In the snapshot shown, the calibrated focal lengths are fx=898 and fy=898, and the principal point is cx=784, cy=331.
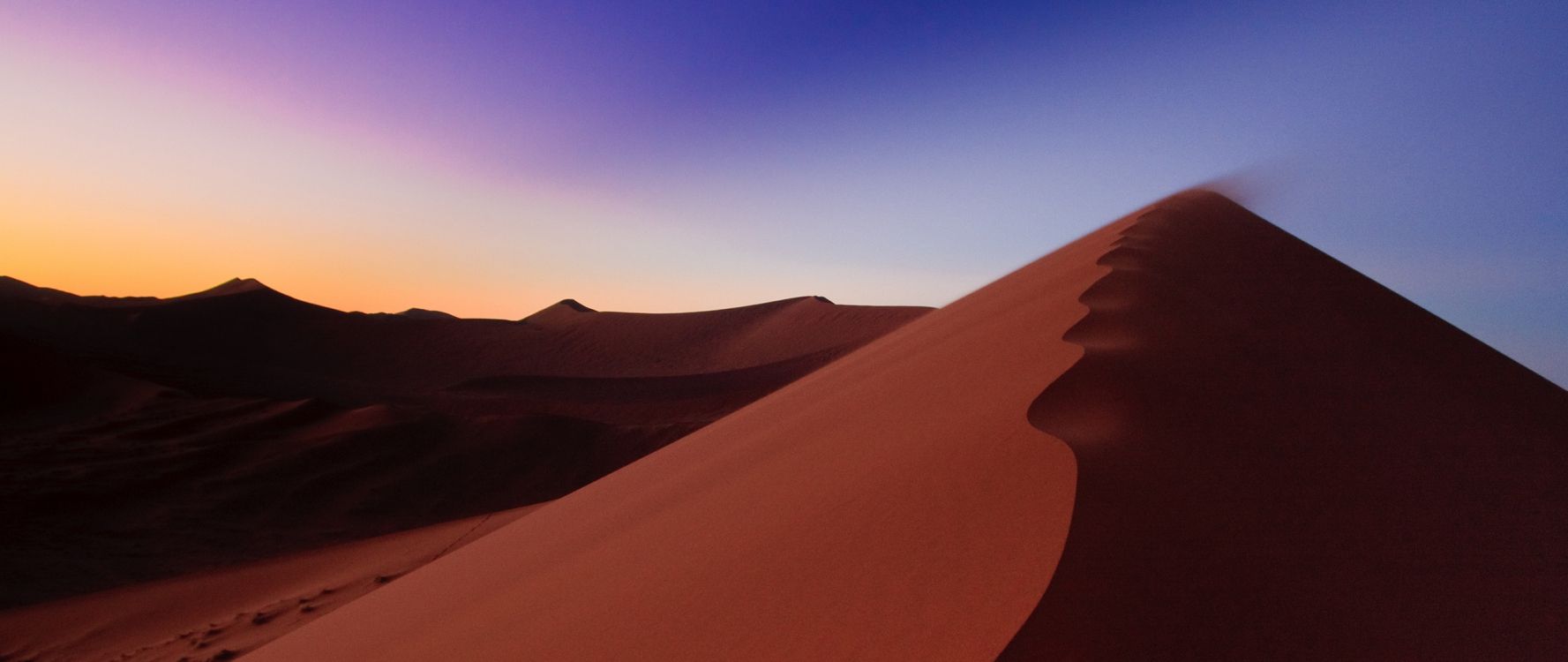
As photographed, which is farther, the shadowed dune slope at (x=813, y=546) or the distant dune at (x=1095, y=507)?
the shadowed dune slope at (x=813, y=546)

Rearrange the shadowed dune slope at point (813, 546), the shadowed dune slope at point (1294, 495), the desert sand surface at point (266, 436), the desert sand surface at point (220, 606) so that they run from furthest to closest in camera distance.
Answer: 1. the desert sand surface at point (266, 436)
2. the desert sand surface at point (220, 606)
3. the shadowed dune slope at point (813, 546)
4. the shadowed dune slope at point (1294, 495)

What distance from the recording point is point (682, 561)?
2.22 metres

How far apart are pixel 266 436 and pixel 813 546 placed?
15.5 meters

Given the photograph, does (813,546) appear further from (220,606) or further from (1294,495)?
(220,606)

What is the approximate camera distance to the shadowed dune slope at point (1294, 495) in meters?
1.25

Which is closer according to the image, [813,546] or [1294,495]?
[1294,495]

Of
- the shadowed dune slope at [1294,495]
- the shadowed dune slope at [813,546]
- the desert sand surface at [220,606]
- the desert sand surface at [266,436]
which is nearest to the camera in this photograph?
the shadowed dune slope at [1294,495]

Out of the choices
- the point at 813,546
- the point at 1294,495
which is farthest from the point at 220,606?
the point at 1294,495

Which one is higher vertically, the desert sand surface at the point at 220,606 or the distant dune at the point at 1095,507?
the distant dune at the point at 1095,507

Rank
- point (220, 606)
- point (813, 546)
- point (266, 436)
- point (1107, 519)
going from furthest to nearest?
point (266, 436)
point (220, 606)
point (813, 546)
point (1107, 519)

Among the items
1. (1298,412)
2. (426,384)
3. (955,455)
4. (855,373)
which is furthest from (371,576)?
(426,384)

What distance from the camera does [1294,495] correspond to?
1685 mm

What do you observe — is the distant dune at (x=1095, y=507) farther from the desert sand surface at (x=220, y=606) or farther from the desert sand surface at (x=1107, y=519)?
the desert sand surface at (x=220, y=606)

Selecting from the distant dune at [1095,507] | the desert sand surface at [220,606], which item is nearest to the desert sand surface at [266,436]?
the desert sand surface at [220,606]
